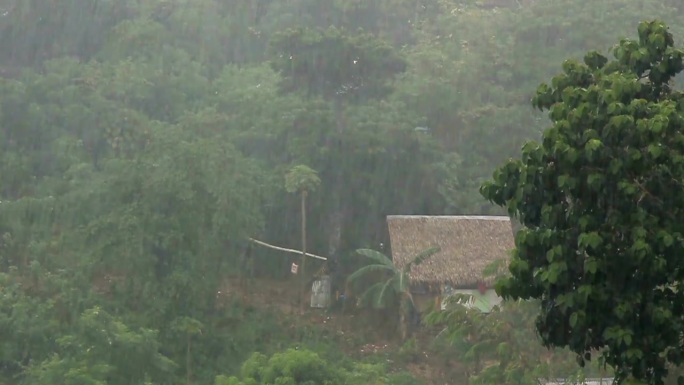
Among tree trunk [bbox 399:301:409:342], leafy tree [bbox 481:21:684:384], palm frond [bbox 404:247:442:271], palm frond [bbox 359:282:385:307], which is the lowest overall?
tree trunk [bbox 399:301:409:342]

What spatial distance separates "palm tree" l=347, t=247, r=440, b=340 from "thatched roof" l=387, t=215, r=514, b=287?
0.29 metres

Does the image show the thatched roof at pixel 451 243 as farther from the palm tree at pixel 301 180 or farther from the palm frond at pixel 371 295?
the palm tree at pixel 301 180

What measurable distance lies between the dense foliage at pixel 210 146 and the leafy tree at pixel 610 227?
25.4 feet

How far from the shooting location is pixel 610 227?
5648 mm

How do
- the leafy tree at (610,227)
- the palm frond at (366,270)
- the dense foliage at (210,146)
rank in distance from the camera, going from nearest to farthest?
the leafy tree at (610,227), the dense foliage at (210,146), the palm frond at (366,270)

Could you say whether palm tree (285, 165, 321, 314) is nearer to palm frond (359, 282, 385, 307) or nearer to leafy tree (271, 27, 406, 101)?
palm frond (359, 282, 385, 307)

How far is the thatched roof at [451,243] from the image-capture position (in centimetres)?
1673

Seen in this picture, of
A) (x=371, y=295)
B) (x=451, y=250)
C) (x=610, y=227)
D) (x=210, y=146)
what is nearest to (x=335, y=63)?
(x=210, y=146)

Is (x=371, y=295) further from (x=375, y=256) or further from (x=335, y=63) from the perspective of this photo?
(x=335, y=63)

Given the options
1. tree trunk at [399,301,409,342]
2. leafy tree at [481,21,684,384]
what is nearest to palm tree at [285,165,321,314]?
tree trunk at [399,301,409,342]

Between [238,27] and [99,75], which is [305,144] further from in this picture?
[238,27]

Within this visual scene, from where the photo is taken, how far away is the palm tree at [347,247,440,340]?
52.9ft

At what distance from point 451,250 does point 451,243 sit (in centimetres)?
14

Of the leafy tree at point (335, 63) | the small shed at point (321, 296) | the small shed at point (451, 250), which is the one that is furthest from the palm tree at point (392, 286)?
the leafy tree at point (335, 63)
